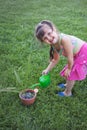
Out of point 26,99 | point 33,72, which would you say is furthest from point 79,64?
point 33,72

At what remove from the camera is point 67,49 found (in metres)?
2.56

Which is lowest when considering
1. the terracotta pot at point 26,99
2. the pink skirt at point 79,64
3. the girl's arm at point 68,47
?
the terracotta pot at point 26,99

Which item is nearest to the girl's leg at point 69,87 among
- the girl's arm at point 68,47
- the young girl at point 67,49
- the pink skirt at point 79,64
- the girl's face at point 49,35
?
the young girl at point 67,49

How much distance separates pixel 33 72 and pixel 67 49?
898 millimetres

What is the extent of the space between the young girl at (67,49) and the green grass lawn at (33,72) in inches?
8.9

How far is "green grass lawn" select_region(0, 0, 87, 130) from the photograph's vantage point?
2543 millimetres

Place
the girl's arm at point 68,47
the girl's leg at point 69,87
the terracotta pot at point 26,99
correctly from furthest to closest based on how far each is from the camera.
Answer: the girl's leg at point 69,87 < the terracotta pot at point 26,99 < the girl's arm at point 68,47

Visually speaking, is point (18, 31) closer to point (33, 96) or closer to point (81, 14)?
point (81, 14)

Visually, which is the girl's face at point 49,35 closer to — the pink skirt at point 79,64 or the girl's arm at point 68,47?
the girl's arm at point 68,47

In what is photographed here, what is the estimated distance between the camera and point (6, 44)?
410 cm

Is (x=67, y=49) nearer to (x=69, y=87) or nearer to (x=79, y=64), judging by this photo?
(x=79, y=64)

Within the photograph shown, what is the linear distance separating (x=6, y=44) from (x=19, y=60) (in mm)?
576

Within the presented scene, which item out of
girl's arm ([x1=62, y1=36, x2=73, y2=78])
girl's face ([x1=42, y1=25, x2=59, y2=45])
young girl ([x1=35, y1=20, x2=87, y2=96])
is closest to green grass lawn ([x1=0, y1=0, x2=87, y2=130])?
young girl ([x1=35, y1=20, x2=87, y2=96])

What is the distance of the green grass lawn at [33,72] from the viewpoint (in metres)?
2.54
